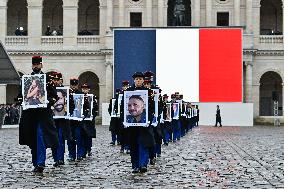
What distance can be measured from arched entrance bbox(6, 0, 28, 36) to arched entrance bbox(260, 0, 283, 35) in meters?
21.8

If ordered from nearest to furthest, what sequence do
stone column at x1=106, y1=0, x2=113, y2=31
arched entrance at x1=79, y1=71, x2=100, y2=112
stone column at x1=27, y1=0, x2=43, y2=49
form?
stone column at x1=106, y1=0, x2=113, y2=31, stone column at x1=27, y1=0, x2=43, y2=49, arched entrance at x1=79, y1=71, x2=100, y2=112

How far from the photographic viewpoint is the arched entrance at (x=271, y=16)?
67.8 meters

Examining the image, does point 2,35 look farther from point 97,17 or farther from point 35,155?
point 35,155

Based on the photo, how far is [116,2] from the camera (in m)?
64.7

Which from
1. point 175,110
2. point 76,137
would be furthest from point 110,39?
point 76,137

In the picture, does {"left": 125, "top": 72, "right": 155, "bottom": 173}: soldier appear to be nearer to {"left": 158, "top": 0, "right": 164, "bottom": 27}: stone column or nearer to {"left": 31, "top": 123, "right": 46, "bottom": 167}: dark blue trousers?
{"left": 31, "top": 123, "right": 46, "bottom": 167}: dark blue trousers

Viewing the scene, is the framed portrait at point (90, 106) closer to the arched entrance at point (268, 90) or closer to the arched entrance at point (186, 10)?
the arched entrance at point (186, 10)

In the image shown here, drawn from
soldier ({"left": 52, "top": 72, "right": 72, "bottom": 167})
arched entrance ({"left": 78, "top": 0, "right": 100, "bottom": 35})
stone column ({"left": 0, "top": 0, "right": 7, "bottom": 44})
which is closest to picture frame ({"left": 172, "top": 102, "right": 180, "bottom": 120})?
soldier ({"left": 52, "top": 72, "right": 72, "bottom": 167})

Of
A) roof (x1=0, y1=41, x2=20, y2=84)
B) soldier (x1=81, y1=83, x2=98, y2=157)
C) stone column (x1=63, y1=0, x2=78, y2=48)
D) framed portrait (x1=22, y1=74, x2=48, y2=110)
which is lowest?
soldier (x1=81, y1=83, x2=98, y2=157)

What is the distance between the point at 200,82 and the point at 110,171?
38.7m

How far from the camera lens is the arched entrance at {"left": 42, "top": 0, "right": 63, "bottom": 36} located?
68.6m

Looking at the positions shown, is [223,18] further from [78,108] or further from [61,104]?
[61,104]

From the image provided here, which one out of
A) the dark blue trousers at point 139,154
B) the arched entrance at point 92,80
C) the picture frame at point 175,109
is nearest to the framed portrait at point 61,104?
the dark blue trousers at point 139,154

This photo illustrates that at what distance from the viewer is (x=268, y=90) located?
67625mm
